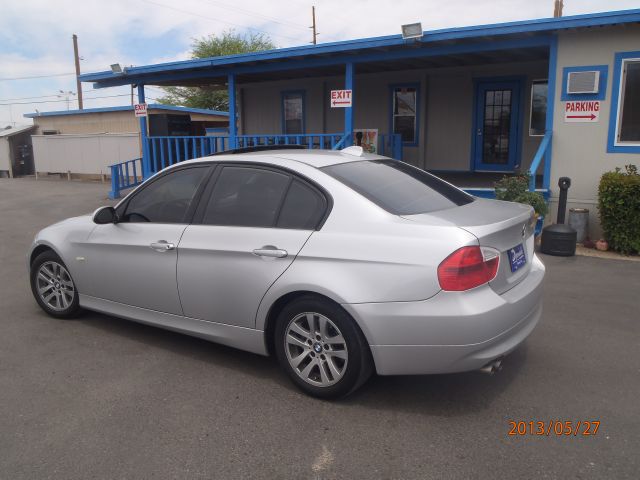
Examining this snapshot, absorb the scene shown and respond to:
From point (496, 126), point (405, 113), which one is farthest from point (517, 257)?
point (405, 113)

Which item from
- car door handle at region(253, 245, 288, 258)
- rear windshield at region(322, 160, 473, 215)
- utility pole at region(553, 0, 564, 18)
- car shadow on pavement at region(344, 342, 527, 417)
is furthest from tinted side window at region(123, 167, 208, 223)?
utility pole at region(553, 0, 564, 18)

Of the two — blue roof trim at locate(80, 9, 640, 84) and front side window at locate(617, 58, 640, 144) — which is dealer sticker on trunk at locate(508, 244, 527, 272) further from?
front side window at locate(617, 58, 640, 144)

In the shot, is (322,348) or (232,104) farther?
(232,104)

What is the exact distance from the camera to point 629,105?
8.84 meters

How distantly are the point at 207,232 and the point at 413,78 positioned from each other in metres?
10.5

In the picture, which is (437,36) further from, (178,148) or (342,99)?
(178,148)

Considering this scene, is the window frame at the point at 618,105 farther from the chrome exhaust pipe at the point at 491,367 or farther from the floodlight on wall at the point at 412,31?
the chrome exhaust pipe at the point at 491,367

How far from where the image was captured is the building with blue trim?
870 centimetres

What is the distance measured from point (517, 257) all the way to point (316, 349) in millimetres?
1439

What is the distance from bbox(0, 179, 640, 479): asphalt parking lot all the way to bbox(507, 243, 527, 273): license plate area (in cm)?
84

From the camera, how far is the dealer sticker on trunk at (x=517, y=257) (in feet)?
11.5

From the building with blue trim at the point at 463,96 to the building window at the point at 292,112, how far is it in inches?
1.2

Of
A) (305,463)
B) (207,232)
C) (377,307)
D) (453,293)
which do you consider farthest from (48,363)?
(453,293)

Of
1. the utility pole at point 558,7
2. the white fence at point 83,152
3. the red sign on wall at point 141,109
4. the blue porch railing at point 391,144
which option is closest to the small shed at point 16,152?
the white fence at point 83,152
